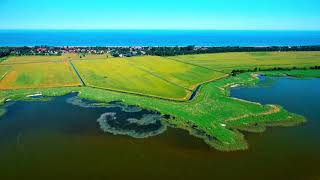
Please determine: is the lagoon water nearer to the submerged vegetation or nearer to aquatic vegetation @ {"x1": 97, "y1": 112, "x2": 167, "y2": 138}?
aquatic vegetation @ {"x1": 97, "y1": 112, "x2": 167, "y2": 138}

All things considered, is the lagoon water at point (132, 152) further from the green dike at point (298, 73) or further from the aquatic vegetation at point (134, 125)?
the green dike at point (298, 73)

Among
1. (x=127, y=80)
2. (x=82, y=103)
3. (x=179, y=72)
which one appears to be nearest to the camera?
(x=82, y=103)

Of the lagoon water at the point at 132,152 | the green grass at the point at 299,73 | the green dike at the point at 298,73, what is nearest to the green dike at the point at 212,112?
the lagoon water at the point at 132,152

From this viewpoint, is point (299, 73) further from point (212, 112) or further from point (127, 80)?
point (212, 112)

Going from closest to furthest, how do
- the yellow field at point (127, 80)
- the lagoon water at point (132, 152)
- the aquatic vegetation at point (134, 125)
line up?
the lagoon water at point (132, 152), the aquatic vegetation at point (134, 125), the yellow field at point (127, 80)

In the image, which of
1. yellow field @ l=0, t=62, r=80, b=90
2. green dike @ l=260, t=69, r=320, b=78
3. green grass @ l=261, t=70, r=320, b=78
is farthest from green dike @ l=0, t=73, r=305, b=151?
green grass @ l=261, t=70, r=320, b=78

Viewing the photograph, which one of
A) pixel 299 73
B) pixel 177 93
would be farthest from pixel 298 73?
pixel 177 93
